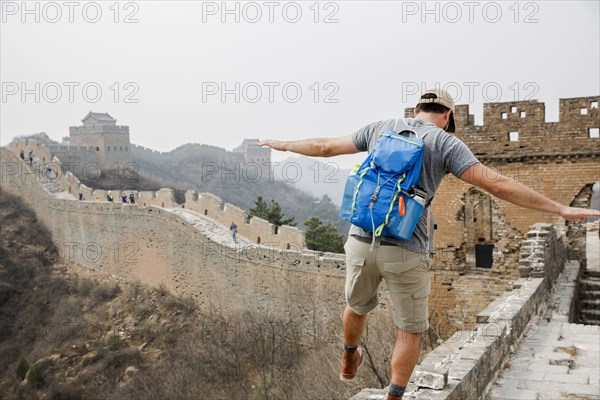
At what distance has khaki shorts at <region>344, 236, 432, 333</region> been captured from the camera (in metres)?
2.85

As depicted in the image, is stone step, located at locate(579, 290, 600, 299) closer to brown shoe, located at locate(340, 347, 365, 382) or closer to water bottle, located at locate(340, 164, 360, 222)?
brown shoe, located at locate(340, 347, 365, 382)

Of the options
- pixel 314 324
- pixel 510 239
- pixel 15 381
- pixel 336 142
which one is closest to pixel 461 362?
pixel 336 142

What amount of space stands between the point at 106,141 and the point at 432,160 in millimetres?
47194

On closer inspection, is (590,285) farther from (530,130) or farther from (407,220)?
(407,220)

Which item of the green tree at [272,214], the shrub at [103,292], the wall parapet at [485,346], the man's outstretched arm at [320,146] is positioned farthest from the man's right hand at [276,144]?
the green tree at [272,214]

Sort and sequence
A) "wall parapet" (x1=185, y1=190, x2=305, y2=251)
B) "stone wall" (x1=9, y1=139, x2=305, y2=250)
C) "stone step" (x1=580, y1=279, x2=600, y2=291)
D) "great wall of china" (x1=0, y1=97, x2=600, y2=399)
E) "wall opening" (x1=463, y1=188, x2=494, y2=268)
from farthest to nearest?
1. "stone wall" (x1=9, y1=139, x2=305, y2=250)
2. "wall parapet" (x1=185, y1=190, x2=305, y2=251)
3. "wall opening" (x1=463, y1=188, x2=494, y2=268)
4. "stone step" (x1=580, y1=279, x2=600, y2=291)
5. "great wall of china" (x1=0, y1=97, x2=600, y2=399)

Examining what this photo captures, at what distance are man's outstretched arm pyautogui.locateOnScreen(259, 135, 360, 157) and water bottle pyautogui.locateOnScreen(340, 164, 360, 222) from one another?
0.20 m

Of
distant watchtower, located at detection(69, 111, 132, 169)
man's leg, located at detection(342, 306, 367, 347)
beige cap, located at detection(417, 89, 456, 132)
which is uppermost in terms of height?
distant watchtower, located at detection(69, 111, 132, 169)

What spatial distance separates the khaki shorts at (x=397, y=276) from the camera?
9.34 feet

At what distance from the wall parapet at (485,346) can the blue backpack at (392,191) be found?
45.5 inches

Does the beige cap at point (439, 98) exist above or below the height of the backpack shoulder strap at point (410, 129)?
above

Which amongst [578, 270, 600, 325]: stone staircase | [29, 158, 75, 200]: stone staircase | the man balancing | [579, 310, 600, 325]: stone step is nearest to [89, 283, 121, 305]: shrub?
[29, 158, 75, 200]: stone staircase

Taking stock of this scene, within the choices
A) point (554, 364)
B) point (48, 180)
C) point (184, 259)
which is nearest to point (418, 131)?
point (554, 364)

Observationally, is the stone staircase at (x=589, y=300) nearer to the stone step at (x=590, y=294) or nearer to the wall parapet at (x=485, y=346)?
the stone step at (x=590, y=294)
